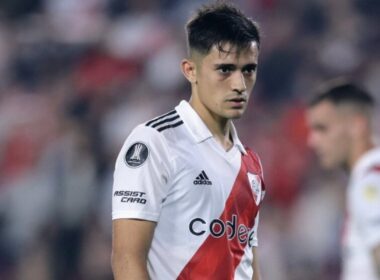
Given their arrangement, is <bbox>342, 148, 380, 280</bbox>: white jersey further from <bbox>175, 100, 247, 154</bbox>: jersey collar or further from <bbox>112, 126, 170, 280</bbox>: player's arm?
<bbox>112, 126, 170, 280</bbox>: player's arm

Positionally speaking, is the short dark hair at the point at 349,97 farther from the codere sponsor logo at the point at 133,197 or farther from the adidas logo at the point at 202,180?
the codere sponsor logo at the point at 133,197

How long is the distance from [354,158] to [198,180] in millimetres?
2590

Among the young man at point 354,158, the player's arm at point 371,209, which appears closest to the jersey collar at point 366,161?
the young man at point 354,158

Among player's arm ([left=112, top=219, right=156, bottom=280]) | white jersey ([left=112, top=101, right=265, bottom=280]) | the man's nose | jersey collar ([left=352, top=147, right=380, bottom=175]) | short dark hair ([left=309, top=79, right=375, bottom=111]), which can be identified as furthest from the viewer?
short dark hair ([left=309, top=79, right=375, bottom=111])

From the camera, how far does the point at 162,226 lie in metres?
4.43

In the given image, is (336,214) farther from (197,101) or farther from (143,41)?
Result: (197,101)

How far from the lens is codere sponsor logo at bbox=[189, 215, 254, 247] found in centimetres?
445

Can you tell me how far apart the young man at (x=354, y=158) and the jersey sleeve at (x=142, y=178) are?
79.5 inches

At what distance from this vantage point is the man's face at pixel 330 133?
696 cm

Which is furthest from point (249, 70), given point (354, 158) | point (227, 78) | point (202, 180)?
point (354, 158)

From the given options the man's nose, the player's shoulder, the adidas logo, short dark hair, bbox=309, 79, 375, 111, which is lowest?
the adidas logo

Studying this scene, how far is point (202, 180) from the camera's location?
4484 mm

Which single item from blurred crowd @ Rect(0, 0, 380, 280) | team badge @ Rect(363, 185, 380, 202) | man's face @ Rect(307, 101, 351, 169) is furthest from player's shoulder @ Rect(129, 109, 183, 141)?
blurred crowd @ Rect(0, 0, 380, 280)

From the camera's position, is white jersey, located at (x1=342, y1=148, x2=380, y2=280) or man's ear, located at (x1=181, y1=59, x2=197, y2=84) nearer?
man's ear, located at (x1=181, y1=59, x2=197, y2=84)
